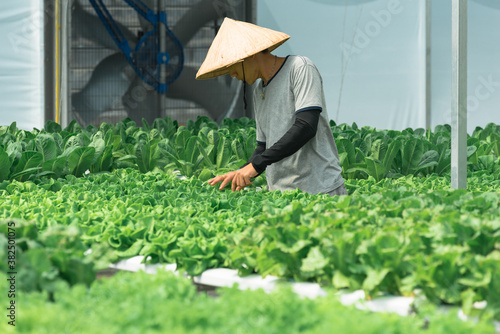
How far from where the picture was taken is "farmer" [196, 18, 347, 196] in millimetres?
3574

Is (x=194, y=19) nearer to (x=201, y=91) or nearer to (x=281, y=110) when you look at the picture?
(x=201, y=91)

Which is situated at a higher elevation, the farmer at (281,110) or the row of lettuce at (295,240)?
the farmer at (281,110)

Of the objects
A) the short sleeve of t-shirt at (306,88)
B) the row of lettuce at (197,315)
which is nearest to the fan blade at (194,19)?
the short sleeve of t-shirt at (306,88)

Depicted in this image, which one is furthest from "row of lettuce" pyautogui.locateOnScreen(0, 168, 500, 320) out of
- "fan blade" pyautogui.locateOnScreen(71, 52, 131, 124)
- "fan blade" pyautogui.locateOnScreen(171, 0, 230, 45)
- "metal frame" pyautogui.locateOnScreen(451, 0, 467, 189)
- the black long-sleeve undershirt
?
"fan blade" pyautogui.locateOnScreen(171, 0, 230, 45)

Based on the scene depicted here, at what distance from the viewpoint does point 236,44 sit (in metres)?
3.68

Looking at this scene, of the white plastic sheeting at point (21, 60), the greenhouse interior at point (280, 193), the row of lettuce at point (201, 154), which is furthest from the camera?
the white plastic sheeting at point (21, 60)

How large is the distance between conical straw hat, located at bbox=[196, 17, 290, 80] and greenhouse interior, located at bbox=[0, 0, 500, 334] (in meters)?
0.01

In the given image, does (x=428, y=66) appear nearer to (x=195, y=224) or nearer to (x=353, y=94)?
(x=353, y=94)

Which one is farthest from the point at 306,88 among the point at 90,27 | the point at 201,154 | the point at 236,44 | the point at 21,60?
the point at 90,27

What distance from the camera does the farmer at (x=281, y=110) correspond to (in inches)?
141

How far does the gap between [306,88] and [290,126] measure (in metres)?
0.29

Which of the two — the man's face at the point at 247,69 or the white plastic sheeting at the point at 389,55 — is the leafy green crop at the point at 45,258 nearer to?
the man's face at the point at 247,69

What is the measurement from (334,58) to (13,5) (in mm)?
4000

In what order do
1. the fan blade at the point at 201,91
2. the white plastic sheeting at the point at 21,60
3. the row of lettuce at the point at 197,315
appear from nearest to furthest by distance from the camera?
1. the row of lettuce at the point at 197,315
2. the white plastic sheeting at the point at 21,60
3. the fan blade at the point at 201,91
